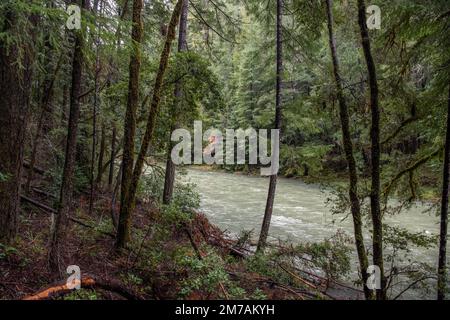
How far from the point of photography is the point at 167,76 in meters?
7.46

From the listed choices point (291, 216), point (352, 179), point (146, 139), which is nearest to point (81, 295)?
point (146, 139)

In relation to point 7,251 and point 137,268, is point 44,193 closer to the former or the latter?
point 7,251

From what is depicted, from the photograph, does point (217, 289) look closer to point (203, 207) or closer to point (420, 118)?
point (420, 118)

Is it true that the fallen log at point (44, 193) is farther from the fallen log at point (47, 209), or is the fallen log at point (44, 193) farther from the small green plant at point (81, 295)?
the small green plant at point (81, 295)

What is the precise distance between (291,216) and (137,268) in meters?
10.1

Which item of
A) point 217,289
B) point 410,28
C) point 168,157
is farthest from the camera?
point 168,157

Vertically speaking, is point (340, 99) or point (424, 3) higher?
Result: point (424, 3)

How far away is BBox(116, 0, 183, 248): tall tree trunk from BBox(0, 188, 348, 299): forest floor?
0.35 m

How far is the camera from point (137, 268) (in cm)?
569

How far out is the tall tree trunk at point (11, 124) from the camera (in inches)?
193

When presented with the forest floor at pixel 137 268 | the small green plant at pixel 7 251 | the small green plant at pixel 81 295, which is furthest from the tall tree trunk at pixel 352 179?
the small green plant at pixel 7 251

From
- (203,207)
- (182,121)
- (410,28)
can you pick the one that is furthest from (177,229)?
(203,207)

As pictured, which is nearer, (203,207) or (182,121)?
(182,121)

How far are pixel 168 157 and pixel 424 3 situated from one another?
6.33 meters
